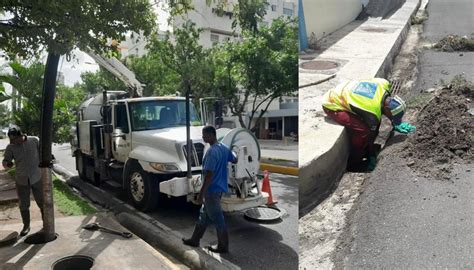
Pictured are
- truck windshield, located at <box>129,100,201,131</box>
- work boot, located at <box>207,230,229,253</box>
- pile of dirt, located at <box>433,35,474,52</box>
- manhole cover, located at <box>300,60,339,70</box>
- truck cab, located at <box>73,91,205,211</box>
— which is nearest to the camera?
work boot, located at <box>207,230,229,253</box>

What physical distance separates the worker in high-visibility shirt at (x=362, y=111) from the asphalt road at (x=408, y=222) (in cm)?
26

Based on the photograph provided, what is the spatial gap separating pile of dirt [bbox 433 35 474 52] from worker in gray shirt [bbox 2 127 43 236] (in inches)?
295

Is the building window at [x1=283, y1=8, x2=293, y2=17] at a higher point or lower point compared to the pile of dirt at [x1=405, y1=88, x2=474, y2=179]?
higher

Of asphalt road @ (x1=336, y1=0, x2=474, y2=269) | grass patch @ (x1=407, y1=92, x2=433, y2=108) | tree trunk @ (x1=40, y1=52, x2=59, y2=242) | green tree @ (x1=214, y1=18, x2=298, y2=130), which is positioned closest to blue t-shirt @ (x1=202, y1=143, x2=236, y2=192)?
green tree @ (x1=214, y1=18, x2=298, y2=130)

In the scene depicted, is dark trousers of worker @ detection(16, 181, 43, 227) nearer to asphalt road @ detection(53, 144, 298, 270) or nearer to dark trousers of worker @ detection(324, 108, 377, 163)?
asphalt road @ detection(53, 144, 298, 270)

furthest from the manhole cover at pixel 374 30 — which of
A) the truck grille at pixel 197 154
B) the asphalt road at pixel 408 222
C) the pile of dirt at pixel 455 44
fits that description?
the truck grille at pixel 197 154

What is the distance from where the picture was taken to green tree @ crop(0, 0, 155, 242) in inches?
114

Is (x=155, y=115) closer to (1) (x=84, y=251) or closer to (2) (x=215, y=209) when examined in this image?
(1) (x=84, y=251)

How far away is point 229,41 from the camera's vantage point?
10.5ft

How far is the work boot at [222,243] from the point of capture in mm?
3367

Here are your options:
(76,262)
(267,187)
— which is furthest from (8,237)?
(267,187)

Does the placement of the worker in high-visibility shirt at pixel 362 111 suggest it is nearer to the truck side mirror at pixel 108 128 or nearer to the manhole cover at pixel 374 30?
the truck side mirror at pixel 108 128

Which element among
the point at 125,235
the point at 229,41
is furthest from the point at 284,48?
the point at 125,235

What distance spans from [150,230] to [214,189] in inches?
56.9
